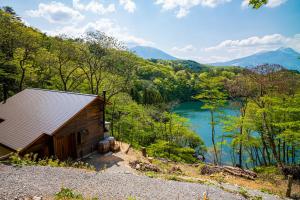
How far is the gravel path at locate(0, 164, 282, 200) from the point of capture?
7.50 metres

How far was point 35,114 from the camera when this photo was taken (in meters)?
14.3

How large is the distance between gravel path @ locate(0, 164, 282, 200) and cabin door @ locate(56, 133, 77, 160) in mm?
3840

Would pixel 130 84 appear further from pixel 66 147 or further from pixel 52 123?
pixel 52 123

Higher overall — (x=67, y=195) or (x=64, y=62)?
(x=64, y=62)

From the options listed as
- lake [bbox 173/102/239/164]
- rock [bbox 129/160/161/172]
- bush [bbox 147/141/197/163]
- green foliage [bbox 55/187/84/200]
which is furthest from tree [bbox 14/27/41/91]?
green foliage [bbox 55/187/84/200]

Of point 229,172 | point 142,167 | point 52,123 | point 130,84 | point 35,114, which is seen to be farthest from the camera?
point 130,84

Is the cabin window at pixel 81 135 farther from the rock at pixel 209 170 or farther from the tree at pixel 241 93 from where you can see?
the tree at pixel 241 93

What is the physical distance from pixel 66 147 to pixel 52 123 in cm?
189

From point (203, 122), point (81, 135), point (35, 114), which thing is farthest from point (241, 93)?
point (203, 122)

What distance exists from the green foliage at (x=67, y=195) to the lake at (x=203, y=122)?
19.3 metres

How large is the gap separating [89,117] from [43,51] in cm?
1556

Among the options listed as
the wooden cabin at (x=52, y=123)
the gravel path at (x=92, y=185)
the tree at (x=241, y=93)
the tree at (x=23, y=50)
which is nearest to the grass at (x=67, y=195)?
the gravel path at (x=92, y=185)

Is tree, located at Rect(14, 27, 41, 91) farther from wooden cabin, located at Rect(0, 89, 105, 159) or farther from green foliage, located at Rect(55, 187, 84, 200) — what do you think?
green foliage, located at Rect(55, 187, 84, 200)

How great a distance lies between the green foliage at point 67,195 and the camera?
6.99 m
